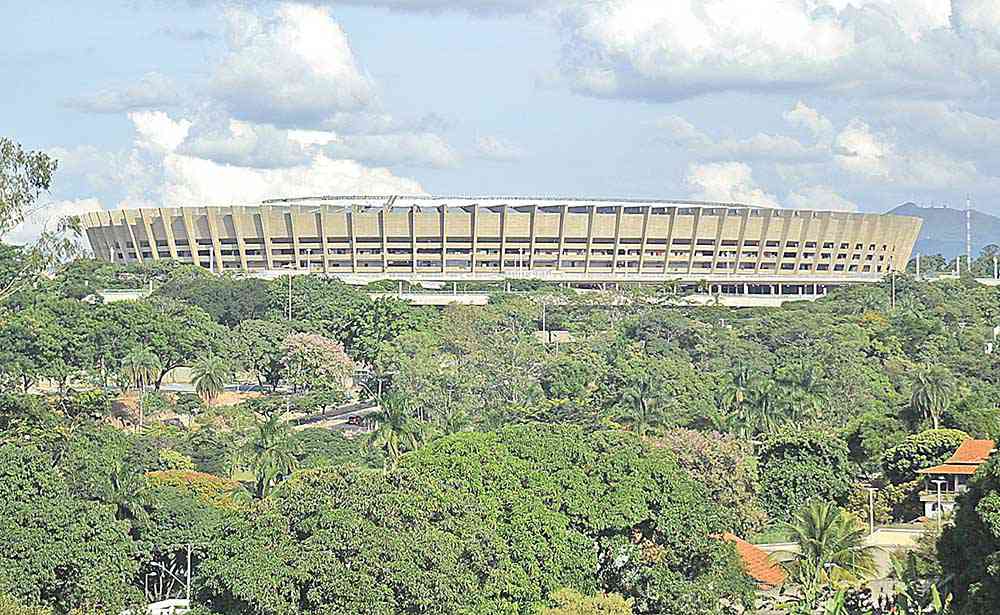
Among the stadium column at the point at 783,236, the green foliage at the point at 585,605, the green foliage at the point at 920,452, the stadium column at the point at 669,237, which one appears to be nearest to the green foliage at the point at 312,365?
the green foliage at the point at 920,452

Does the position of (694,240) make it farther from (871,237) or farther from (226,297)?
(226,297)

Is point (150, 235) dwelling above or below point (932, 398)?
Result: below

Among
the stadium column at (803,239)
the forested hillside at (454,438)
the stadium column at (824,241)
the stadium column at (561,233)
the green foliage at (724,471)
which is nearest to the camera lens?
the forested hillside at (454,438)

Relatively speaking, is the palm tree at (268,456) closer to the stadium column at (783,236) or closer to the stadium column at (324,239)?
the stadium column at (324,239)

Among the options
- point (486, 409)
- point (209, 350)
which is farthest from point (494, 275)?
point (486, 409)

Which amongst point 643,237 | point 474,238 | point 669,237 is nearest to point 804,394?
point 643,237

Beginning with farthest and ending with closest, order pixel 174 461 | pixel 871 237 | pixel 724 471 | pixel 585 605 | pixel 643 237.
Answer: pixel 871 237 → pixel 643 237 → pixel 174 461 → pixel 724 471 → pixel 585 605
